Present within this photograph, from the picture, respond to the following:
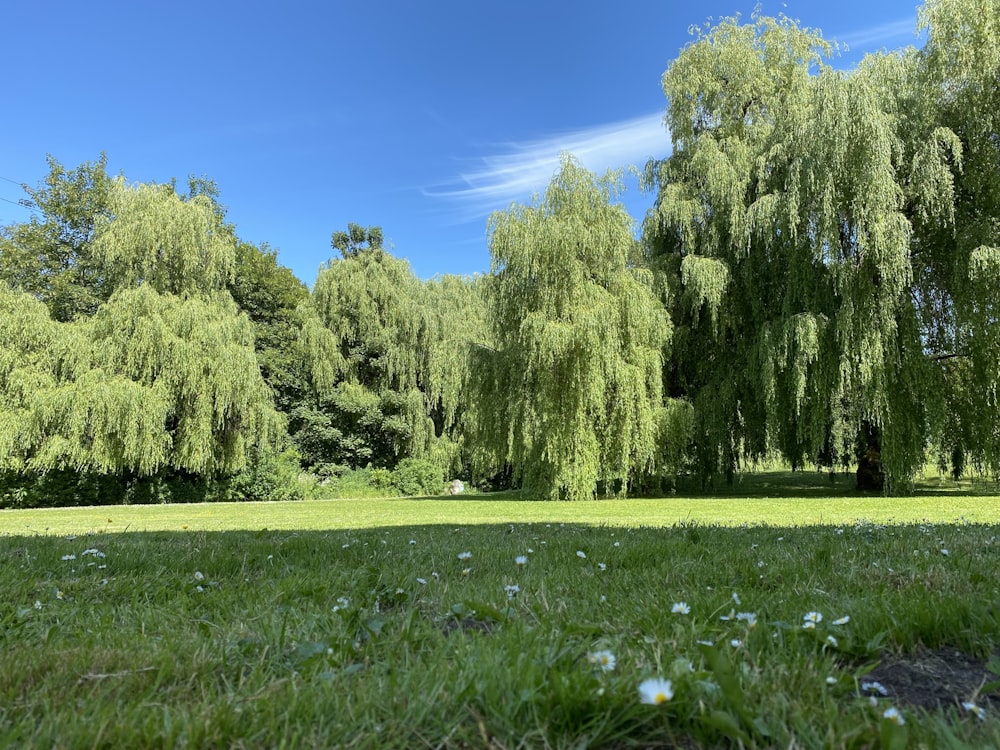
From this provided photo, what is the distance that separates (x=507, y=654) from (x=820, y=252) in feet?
42.5

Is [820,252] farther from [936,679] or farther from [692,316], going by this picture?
[936,679]

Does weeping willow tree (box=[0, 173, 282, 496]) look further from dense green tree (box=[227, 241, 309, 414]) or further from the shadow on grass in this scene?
the shadow on grass

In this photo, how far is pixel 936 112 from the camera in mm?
11609

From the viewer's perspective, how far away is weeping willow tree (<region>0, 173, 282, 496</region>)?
15.2m

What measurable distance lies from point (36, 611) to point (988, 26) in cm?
1595

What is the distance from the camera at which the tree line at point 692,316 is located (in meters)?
11.3

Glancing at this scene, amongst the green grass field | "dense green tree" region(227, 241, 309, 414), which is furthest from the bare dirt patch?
"dense green tree" region(227, 241, 309, 414)

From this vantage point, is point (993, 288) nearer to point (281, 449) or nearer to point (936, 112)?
point (936, 112)

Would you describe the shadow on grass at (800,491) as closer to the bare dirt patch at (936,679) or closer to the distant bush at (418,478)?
the distant bush at (418,478)

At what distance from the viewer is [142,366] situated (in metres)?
16.1

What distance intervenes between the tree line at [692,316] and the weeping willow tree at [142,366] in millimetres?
64

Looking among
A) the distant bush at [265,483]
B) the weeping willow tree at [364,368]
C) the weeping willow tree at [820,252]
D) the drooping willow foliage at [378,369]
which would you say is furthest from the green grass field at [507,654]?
the weeping willow tree at [364,368]

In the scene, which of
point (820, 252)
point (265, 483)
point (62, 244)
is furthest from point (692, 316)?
point (62, 244)

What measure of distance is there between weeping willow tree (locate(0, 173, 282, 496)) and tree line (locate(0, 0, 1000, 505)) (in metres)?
0.06
